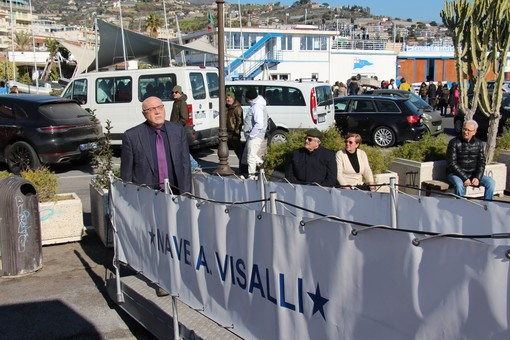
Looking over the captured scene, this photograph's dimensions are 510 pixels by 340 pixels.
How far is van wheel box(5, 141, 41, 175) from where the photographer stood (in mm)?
11865

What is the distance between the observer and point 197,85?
1377 cm

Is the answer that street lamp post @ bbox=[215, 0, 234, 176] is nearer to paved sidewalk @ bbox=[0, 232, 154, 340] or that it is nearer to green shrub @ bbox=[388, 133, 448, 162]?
green shrub @ bbox=[388, 133, 448, 162]

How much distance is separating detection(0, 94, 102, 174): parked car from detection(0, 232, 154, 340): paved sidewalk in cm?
530

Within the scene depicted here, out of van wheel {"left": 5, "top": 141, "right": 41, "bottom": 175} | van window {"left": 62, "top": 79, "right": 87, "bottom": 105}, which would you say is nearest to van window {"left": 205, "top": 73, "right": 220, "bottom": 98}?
van window {"left": 62, "top": 79, "right": 87, "bottom": 105}

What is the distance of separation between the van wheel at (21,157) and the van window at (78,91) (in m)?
2.76

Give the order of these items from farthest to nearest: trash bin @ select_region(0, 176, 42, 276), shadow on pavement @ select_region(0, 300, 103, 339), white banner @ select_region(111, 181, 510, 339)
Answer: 1. trash bin @ select_region(0, 176, 42, 276)
2. shadow on pavement @ select_region(0, 300, 103, 339)
3. white banner @ select_region(111, 181, 510, 339)

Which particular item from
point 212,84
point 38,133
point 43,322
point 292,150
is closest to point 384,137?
point 212,84

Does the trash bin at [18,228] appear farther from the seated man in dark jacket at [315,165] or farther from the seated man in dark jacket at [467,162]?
the seated man in dark jacket at [467,162]

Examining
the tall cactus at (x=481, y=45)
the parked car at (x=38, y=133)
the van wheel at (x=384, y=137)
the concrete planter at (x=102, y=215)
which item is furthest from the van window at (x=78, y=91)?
the tall cactus at (x=481, y=45)

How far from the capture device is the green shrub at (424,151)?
10.4m

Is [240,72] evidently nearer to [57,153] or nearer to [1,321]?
[57,153]

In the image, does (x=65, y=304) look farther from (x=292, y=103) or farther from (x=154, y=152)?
(x=292, y=103)

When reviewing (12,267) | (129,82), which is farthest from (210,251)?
(129,82)

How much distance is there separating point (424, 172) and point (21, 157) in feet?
26.8
